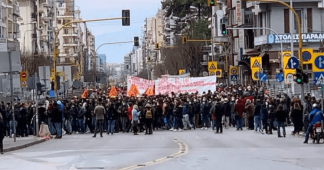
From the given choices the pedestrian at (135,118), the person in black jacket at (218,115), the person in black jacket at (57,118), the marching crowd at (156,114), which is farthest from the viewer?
the pedestrian at (135,118)

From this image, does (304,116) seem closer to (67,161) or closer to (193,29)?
(67,161)

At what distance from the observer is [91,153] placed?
24328mm

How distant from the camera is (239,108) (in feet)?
133

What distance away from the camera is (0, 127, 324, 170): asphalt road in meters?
19.2

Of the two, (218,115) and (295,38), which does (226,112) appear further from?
(295,38)

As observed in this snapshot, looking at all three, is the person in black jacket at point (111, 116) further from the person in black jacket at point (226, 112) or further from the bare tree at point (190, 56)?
the bare tree at point (190, 56)

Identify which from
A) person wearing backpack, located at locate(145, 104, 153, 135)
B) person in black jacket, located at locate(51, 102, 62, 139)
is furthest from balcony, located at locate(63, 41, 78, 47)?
person in black jacket, located at locate(51, 102, 62, 139)

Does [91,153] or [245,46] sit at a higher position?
[245,46]

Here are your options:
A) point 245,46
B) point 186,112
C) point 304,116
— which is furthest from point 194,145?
point 245,46

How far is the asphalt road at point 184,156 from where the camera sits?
1922 cm

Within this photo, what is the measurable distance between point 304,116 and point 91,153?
38.5 feet

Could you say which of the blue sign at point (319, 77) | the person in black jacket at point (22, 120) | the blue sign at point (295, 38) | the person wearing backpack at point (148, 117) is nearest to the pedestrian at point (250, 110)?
the person wearing backpack at point (148, 117)

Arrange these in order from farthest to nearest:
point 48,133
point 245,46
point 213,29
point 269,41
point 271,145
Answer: point 213,29, point 245,46, point 269,41, point 48,133, point 271,145

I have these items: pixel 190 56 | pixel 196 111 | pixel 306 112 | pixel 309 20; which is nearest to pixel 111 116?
pixel 196 111
